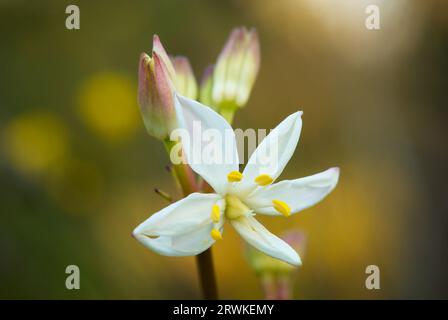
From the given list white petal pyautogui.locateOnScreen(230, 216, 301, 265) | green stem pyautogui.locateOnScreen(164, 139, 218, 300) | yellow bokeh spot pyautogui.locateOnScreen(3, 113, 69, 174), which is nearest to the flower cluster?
white petal pyautogui.locateOnScreen(230, 216, 301, 265)

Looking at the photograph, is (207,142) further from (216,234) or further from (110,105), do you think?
(110,105)

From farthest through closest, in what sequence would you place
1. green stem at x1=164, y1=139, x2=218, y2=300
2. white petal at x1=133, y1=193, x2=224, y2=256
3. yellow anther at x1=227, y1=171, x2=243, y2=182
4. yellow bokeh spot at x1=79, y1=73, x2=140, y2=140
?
yellow bokeh spot at x1=79, y1=73, x2=140, y2=140
green stem at x1=164, y1=139, x2=218, y2=300
yellow anther at x1=227, y1=171, x2=243, y2=182
white petal at x1=133, y1=193, x2=224, y2=256

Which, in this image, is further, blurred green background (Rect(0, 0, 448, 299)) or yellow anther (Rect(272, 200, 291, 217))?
blurred green background (Rect(0, 0, 448, 299))

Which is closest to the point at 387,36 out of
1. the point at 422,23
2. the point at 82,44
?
the point at 422,23

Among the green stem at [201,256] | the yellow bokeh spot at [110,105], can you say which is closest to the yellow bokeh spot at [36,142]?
the yellow bokeh spot at [110,105]

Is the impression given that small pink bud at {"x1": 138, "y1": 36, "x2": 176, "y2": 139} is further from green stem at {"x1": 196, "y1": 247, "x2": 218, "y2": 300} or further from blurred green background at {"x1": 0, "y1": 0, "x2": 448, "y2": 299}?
blurred green background at {"x1": 0, "y1": 0, "x2": 448, "y2": 299}
